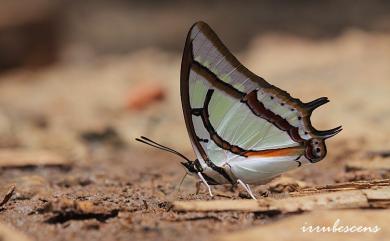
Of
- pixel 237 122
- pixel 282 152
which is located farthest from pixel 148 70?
pixel 282 152

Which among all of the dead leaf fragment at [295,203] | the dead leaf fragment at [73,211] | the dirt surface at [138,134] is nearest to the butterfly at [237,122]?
the dirt surface at [138,134]

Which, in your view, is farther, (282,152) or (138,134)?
(138,134)

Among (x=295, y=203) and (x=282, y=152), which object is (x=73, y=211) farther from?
(x=282, y=152)

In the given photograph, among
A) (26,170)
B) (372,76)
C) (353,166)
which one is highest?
(372,76)

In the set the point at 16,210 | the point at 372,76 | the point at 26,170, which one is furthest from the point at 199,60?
the point at 372,76

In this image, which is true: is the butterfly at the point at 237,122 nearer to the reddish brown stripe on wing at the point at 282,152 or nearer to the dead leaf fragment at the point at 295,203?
the reddish brown stripe on wing at the point at 282,152

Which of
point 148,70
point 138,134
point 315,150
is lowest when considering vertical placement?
point 315,150

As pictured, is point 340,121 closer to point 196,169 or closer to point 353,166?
point 353,166
